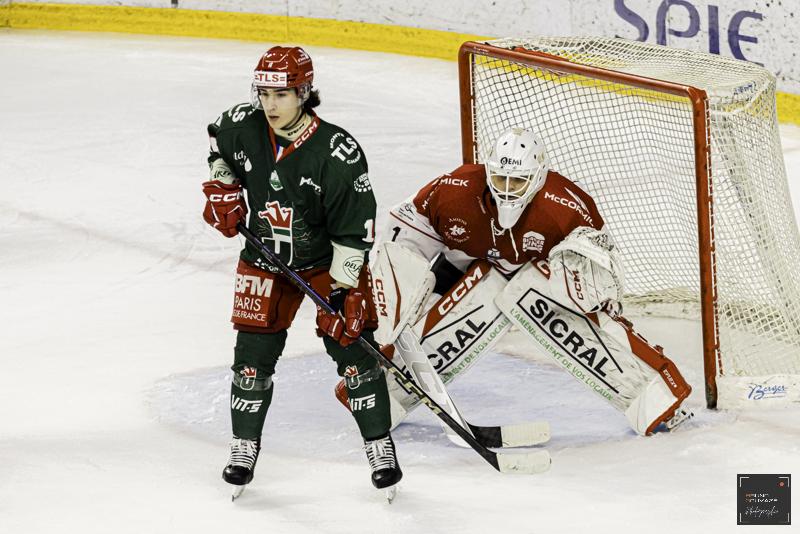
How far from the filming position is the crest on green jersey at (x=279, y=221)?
350 centimetres

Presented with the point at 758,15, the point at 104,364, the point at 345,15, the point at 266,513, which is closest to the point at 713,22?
the point at 758,15

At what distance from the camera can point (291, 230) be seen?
11.5 ft

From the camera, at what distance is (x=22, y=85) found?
8805 millimetres

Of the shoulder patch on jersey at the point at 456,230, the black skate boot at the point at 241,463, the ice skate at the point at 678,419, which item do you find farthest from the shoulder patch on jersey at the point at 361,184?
the ice skate at the point at 678,419

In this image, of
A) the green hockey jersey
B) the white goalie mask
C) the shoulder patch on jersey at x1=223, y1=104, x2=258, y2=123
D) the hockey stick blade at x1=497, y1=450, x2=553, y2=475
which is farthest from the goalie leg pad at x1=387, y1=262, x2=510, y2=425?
the shoulder patch on jersey at x1=223, y1=104, x2=258, y2=123

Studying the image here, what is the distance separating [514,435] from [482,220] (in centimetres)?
58

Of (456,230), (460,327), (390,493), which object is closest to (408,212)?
(456,230)

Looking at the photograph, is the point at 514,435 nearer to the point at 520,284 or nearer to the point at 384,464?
the point at 520,284

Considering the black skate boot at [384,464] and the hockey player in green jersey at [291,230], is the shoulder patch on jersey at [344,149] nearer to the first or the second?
the hockey player in green jersey at [291,230]

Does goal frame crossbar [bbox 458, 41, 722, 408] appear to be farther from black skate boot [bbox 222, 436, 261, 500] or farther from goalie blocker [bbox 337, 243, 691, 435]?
black skate boot [bbox 222, 436, 261, 500]

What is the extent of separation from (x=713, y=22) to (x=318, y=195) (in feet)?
14.1

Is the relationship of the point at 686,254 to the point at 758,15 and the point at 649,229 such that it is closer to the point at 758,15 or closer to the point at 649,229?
the point at 649,229

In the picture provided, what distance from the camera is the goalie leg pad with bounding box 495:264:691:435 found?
3.92 metres

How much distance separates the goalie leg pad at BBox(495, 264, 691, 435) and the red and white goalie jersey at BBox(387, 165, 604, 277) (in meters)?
0.08
